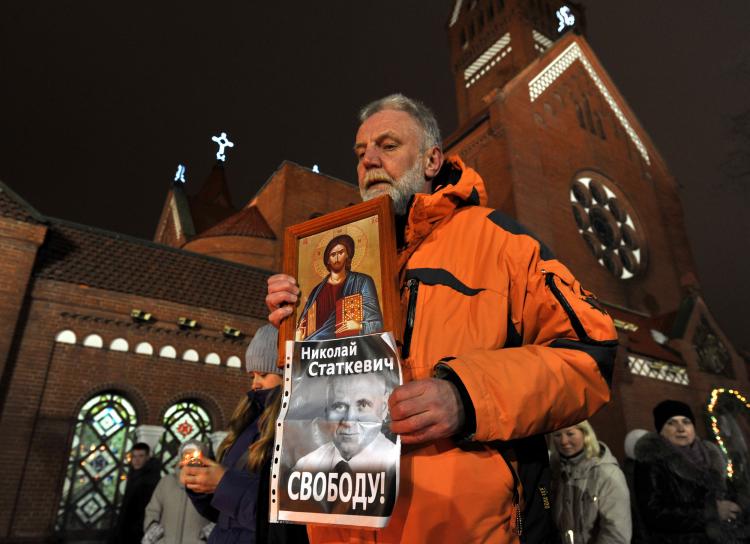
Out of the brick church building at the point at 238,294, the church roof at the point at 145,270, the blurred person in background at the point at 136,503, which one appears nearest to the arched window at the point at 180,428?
the brick church building at the point at 238,294

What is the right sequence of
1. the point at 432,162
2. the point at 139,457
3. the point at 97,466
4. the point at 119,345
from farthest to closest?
the point at 119,345 < the point at 97,466 < the point at 139,457 < the point at 432,162

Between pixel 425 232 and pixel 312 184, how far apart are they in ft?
68.9

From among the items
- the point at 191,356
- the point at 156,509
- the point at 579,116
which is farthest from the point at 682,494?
the point at 579,116

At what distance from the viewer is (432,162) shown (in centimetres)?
190

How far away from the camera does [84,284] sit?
408 inches

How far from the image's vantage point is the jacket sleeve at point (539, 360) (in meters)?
1.18

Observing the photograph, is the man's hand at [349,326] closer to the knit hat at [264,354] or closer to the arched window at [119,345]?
the knit hat at [264,354]

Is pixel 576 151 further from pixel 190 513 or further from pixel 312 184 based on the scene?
pixel 190 513

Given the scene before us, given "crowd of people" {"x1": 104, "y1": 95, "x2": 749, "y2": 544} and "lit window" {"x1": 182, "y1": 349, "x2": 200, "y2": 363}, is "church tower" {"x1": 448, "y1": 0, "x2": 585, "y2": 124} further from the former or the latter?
"crowd of people" {"x1": 104, "y1": 95, "x2": 749, "y2": 544}

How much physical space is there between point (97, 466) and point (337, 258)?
10440 mm

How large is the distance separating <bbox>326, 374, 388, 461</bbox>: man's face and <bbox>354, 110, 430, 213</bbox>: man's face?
2.40 feet

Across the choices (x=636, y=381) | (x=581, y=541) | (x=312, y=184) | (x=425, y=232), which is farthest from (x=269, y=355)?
(x=312, y=184)

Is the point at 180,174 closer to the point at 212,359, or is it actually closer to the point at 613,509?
the point at 212,359

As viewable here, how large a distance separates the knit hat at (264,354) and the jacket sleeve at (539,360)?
2175 mm
